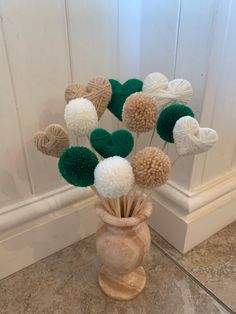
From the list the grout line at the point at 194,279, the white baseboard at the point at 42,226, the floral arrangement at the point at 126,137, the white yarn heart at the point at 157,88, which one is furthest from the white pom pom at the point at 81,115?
the grout line at the point at 194,279

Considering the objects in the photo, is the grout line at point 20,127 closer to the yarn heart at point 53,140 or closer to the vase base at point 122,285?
the yarn heart at point 53,140

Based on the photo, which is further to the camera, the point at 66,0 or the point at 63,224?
the point at 63,224

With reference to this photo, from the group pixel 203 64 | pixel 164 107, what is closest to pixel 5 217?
pixel 164 107

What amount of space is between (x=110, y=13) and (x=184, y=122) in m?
0.33

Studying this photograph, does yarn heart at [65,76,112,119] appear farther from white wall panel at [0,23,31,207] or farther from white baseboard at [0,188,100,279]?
white baseboard at [0,188,100,279]

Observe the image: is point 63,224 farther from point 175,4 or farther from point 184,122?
point 175,4

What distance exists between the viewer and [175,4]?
56 centimetres

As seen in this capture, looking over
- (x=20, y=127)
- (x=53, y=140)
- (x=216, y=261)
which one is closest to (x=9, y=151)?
(x=20, y=127)

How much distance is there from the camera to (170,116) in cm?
46

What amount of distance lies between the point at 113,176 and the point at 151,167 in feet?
0.19

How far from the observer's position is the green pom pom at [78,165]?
1.42ft

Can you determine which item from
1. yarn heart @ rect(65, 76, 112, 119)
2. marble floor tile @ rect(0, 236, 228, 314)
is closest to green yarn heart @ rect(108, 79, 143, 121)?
yarn heart @ rect(65, 76, 112, 119)

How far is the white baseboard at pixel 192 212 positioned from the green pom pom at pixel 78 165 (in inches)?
12.6

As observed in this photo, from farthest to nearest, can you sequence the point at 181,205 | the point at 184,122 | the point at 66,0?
the point at 181,205 → the point at 66,0 → the point at 184,122
